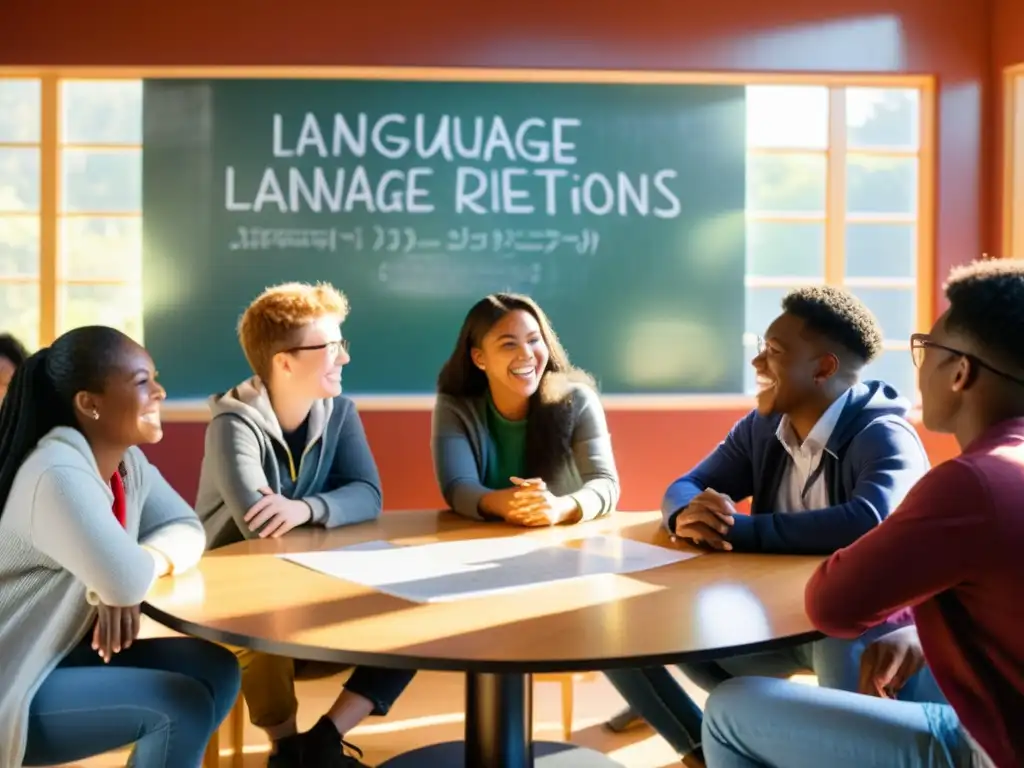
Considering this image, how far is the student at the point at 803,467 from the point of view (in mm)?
1925

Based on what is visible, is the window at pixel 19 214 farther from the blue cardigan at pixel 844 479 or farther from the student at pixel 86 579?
the blue cardigan at pixel 844 479

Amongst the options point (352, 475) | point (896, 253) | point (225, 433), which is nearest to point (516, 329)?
point (352, 475)

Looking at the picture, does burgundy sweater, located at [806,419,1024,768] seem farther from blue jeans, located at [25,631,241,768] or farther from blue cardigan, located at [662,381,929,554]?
blue jeans, located at [25,631,241,768]

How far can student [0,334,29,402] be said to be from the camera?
9.14 feet

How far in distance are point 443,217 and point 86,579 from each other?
260 cm

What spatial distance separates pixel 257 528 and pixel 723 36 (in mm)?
2739

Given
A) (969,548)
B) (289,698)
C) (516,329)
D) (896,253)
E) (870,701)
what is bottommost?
(289,698)

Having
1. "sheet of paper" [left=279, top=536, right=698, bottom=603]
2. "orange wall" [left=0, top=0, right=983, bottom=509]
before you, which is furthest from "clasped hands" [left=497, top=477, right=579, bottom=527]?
"orange wall" [left=0, top=0, right=983, bottom=509]

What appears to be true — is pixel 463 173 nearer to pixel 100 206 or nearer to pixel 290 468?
pixel 100 206

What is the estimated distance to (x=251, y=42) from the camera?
3.85 m

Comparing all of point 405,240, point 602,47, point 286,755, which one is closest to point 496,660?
point 286,755

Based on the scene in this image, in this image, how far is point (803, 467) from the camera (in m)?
2.13

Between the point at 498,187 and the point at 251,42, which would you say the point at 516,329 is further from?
the point at 251,42

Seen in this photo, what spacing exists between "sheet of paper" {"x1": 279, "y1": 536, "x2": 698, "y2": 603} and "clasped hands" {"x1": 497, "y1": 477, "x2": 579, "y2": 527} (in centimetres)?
14
